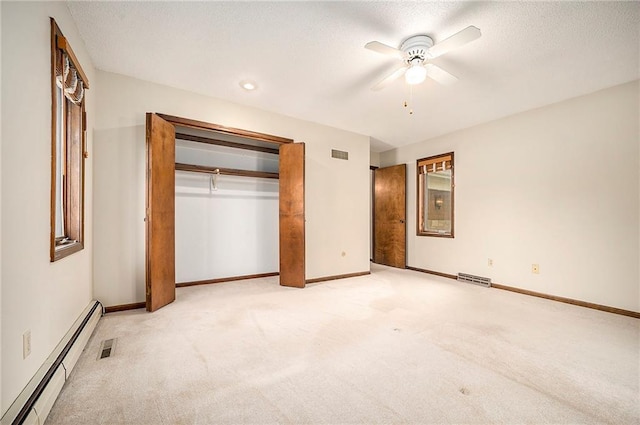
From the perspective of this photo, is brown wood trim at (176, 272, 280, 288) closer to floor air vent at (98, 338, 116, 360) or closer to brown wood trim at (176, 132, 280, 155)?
floor air vent at (98, 338, 116, 360)

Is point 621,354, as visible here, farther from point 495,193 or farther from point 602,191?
point 495,193

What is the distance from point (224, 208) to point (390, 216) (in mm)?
3365

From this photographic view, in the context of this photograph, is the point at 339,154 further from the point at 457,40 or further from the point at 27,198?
the point at 27,198

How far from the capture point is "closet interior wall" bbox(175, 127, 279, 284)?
13.5ft

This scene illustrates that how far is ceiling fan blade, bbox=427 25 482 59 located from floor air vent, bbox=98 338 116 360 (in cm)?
344

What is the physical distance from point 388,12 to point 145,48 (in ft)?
7.13

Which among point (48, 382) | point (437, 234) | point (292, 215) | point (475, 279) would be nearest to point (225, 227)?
point (292, 215)

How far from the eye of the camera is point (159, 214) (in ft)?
9.93

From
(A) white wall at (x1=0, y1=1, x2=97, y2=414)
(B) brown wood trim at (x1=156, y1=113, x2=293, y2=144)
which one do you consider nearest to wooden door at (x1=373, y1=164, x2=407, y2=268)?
(B) brown wood trim at (x1=156, y1=113, x2=293, y2=144)

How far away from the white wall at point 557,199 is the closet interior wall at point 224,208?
322 cm

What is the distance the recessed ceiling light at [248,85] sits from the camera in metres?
3.11

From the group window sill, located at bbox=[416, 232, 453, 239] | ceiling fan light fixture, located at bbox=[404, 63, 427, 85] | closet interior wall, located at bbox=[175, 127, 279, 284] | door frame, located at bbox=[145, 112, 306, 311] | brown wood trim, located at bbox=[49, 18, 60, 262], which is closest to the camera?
brown wood trim, located at bbox=[49, 18, 60, 262]

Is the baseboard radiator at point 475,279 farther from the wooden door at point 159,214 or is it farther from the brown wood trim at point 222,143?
the wooden door at point 159,214

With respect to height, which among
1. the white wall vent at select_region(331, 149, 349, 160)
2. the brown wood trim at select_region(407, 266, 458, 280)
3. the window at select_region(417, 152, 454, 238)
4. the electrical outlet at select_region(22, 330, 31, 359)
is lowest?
the brown wood trim at select_region(407, 266, 458, 280)
